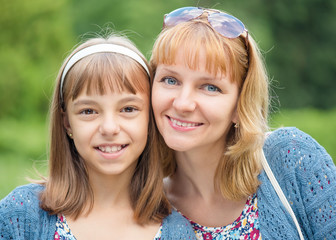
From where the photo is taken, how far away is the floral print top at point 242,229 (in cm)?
328

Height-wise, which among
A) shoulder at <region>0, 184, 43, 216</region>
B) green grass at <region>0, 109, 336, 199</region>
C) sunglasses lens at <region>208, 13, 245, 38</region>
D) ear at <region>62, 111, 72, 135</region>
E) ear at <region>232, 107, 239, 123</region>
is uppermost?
green grass at <region>0, 109, 336, 199</region>

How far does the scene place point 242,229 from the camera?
330cm

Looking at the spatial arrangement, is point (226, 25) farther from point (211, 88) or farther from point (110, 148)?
point (110, 148)

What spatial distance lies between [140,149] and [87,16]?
13471 millimetres

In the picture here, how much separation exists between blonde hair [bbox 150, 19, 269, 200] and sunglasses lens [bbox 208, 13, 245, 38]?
0.10 feet

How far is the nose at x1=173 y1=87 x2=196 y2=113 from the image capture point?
3.11m

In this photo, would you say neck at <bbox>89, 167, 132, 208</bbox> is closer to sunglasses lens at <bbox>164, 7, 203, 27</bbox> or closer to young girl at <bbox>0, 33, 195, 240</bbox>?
young girl at <bbox>0, 33, 195, 240</bbox>

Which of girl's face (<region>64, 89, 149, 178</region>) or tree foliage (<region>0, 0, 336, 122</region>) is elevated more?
tree foliage (<region>0, 0, 336, 122</region>)

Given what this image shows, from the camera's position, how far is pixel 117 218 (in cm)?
329

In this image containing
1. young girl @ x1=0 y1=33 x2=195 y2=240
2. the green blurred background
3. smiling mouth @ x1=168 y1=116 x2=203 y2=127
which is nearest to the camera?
young girl @ x1=0 y1=33 x2=195 y2=240

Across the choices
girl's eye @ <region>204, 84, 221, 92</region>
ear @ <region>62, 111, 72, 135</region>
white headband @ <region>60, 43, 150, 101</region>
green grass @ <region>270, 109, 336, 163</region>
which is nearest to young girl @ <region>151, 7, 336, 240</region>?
girl's eye @ <region>204, 84, 221, 92</region>

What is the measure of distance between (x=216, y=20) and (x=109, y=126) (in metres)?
0.89

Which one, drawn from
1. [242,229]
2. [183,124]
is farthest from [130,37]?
[242,229]

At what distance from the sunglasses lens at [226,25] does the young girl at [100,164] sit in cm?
50
